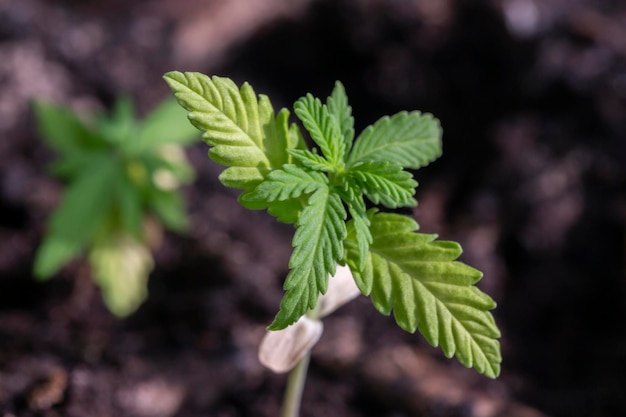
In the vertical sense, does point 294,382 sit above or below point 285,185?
below

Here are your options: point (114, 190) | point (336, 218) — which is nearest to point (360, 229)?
point (336, 218)

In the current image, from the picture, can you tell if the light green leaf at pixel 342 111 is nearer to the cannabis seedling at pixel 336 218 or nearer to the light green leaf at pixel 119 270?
the cannabis seedling at pixel 336 218

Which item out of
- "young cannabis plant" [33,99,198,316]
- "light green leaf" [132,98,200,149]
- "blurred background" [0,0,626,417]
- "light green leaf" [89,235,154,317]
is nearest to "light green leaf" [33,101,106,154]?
"young cannabis plant" [33,99,198,316]

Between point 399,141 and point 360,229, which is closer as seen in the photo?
point 360,229

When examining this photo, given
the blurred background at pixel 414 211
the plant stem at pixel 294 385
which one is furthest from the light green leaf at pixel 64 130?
the plant stem at pixel 294 385

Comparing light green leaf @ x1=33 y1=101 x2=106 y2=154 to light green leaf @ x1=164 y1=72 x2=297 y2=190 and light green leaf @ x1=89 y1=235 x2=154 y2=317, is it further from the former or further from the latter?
light green leaf @ x1=164 y1=72 x2=297 y2=190

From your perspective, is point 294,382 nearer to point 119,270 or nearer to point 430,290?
point 430,290

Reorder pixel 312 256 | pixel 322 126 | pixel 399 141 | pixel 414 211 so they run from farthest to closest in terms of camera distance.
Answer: pixel 414 211, pixel 399 141, pixel 322 126, pixel 312 256

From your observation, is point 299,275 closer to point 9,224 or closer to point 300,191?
point 300,191
